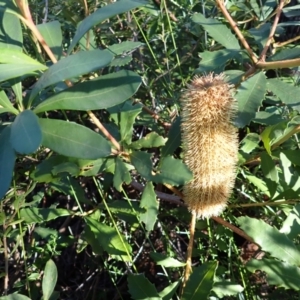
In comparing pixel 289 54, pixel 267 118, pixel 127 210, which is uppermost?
pixel 289 54

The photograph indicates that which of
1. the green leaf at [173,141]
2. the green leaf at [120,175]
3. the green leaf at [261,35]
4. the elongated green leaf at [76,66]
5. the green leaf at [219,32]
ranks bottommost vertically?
the green leaf at [173,141]

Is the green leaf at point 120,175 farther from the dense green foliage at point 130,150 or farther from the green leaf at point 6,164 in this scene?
the green leaf at point 6,164

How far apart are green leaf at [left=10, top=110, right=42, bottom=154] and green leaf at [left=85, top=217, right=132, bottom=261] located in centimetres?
58

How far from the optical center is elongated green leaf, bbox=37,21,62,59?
1.27 m

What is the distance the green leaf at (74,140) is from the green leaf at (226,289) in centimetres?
56

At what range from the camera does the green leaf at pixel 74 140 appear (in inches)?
42.1

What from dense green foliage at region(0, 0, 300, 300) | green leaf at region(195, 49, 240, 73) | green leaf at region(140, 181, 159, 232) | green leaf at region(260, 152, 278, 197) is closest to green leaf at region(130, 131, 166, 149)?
dense green foliage at region(0, 0, 300, 300)

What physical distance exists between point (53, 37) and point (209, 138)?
468 mm

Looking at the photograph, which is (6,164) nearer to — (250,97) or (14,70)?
(14,70)

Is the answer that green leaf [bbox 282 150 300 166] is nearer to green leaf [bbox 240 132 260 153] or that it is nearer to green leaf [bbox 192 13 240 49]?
green leaf [bbox 240 132 260 153]

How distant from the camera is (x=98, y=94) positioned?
112 centimetres

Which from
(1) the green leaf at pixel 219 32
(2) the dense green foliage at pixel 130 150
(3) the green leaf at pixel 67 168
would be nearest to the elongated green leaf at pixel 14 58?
(2) the dense green foliage at pixel 130 150

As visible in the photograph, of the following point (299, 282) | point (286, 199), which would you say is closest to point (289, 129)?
point (286, 199)

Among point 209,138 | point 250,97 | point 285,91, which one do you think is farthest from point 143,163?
point 285,91
